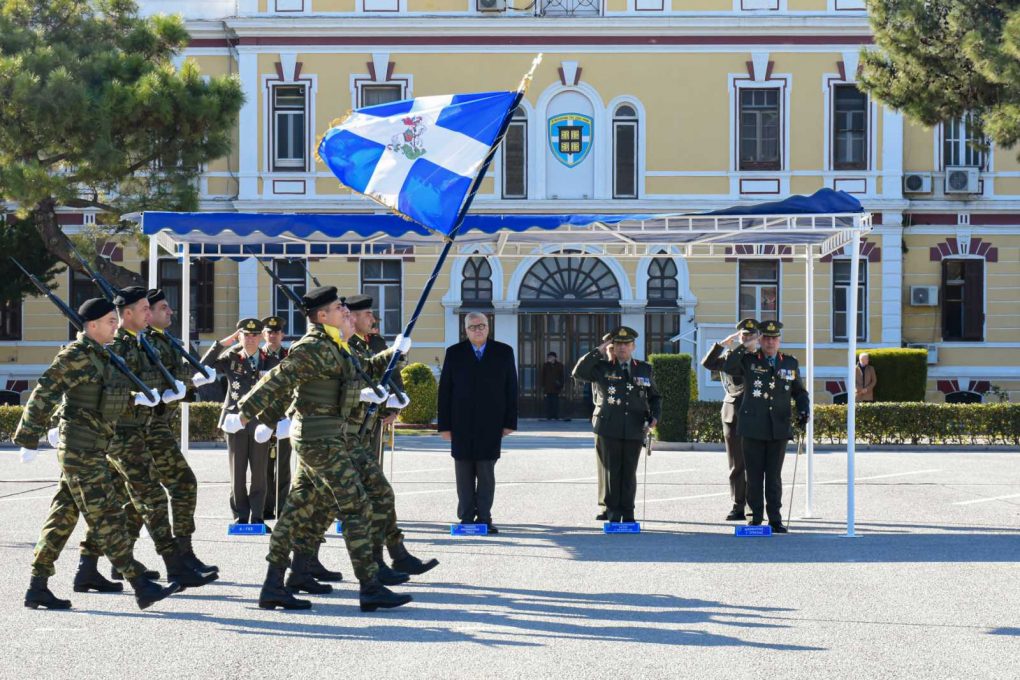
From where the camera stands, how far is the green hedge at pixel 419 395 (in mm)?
28094

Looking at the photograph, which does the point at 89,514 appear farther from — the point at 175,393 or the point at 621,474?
the point at 621,474

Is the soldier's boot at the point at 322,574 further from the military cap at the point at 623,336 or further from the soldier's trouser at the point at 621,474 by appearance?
the military cap at the point at 623,336

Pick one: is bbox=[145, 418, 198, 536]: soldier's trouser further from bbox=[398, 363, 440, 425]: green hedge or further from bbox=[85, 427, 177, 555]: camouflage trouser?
bbox=[398, 363, 440, 425]: green hedge

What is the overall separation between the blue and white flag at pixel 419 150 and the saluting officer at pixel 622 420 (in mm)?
2151

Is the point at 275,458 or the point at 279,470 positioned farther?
the point at 275,458

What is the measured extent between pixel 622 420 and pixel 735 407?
1115 mm

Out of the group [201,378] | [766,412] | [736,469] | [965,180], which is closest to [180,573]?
[201,378]

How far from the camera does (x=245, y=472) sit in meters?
12.5

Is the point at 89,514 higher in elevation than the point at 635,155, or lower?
lower

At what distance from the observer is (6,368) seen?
33156 millimetres

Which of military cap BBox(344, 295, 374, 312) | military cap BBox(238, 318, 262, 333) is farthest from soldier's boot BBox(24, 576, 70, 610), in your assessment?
military cap BBox(238, 318, 262, 333)

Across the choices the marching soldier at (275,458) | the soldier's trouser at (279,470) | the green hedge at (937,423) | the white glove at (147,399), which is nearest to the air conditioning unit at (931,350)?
the green hedge at (937,423)

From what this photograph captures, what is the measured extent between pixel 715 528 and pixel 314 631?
5612 millimetres

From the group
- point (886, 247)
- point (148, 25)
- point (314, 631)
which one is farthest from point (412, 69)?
point (314, 631)
